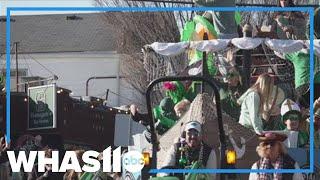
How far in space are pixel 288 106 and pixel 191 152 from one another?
2.76 ft

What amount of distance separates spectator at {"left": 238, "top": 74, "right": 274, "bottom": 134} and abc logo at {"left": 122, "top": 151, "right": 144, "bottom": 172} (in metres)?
0.81

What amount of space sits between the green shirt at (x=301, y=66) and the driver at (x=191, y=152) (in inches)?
33.1

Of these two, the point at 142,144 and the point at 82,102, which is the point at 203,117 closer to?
the point at 142,144

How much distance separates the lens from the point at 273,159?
21.7 ft

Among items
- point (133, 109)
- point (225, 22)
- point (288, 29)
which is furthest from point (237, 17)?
point (133, 109)

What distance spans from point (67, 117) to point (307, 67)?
2.36m

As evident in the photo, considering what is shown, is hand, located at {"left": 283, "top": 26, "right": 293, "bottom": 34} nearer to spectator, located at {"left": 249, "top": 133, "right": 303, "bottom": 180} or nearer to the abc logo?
spectator, located at {"left": 249, "top": 133, "right": 303, "bottom": 180}

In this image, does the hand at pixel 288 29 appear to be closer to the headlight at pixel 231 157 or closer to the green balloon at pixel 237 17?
the green balloon at pixel 237 17

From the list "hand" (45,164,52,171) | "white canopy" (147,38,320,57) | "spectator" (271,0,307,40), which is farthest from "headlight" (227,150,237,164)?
"hand" (45,164,52,171)

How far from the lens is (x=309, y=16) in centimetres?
711

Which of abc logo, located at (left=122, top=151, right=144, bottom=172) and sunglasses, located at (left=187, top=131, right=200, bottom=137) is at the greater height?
sunglasses, located at (left=187, top=131, right=200, bottom=137)

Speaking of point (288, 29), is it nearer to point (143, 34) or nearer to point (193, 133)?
point (193, 133)

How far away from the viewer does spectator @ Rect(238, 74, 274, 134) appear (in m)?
6.84

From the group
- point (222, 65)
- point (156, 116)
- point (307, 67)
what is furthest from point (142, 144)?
point (307, 67)
